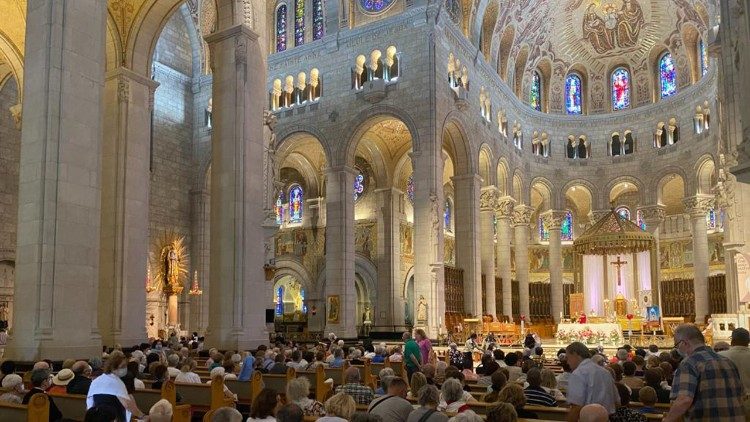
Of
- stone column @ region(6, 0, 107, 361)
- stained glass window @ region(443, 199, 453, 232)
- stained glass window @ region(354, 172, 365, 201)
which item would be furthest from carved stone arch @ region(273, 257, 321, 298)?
stone column @ region(6, 0, 107, 361)

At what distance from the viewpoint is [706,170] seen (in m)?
35.8

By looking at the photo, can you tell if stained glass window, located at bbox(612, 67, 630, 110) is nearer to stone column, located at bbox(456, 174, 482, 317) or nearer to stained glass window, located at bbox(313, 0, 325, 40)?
stone column, located at bbox(456, 174, 482, 317)

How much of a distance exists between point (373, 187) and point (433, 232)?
9.41m

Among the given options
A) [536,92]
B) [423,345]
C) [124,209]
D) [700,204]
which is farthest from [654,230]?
[124,209]

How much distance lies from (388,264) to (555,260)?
1104 centimetres

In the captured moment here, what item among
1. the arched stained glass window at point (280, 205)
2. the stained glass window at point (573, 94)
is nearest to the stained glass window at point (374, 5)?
the arched stained glass window at point (280, 205)

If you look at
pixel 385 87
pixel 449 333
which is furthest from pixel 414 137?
pixel 449 333

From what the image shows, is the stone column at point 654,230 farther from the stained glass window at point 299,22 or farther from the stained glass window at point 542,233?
the stained glass window at point 299,22

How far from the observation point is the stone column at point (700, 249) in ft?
114

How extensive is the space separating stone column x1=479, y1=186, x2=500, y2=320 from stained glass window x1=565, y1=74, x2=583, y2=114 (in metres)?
10.5

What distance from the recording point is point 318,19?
31.7m

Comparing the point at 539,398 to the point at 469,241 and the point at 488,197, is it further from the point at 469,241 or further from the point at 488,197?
the point at 488,197

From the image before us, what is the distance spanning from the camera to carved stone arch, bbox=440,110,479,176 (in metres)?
30.5

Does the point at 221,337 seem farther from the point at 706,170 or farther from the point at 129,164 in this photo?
the point at 706,170
